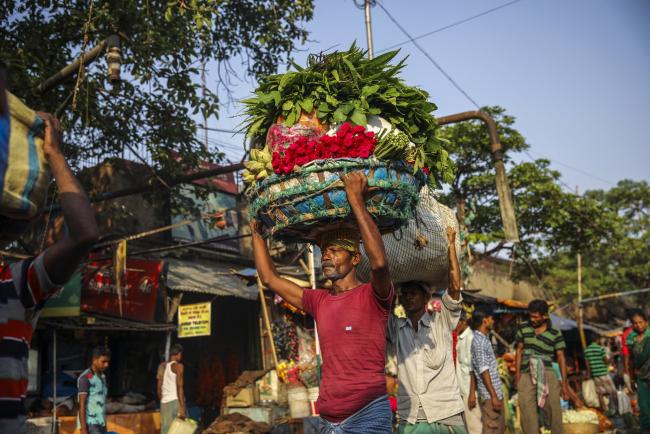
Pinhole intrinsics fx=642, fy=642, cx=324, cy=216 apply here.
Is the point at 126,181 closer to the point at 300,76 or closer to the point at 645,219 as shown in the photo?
the point at 300,76

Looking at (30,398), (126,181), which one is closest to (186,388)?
(30,398)

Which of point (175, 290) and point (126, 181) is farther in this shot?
point (126, 181)

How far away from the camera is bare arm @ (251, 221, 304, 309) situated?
4.38 metres

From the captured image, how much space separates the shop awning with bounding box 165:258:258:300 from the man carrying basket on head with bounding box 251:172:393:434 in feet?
35.5

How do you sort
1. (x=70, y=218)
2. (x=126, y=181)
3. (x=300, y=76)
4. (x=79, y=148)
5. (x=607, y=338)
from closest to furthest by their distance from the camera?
1. (x=70, y=218)
2. (x=300, y=76)
3. (x=79, y=148)
4. (x=126, y=181)
5. (x=607, y=338)

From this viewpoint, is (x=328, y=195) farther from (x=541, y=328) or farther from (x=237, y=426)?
(x=237, y=426)

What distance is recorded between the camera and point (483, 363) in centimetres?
848

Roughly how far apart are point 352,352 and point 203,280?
42.3 ft

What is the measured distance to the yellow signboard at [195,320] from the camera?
13.4 meters

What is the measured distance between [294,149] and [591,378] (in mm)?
16259

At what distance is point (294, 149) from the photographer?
389 cm

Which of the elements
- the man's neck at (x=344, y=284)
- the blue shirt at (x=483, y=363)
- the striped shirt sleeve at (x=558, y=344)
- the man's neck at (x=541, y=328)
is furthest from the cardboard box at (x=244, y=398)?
the man's neck at (x=344, y=284)

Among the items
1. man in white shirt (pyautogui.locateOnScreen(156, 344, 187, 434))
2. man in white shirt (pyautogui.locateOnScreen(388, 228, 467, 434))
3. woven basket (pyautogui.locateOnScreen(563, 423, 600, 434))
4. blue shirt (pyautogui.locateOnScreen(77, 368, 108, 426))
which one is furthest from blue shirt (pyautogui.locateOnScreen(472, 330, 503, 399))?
man in white shirt (pyautogui.locateOnScreen(156, 344, 187, 434))

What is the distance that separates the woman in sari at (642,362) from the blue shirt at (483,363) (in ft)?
5.94
